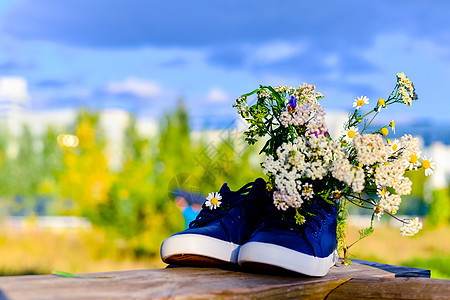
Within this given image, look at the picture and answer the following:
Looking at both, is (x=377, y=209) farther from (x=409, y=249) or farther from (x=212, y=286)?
(x=409, y=249)

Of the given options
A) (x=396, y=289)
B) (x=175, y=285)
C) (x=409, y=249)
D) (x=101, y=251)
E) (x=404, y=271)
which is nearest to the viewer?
(x=175, y=285)

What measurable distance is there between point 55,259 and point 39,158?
710 centimetres

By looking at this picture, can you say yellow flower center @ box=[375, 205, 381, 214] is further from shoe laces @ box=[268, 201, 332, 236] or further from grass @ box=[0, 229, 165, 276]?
grass @ box=[0, 229, 165, 276]

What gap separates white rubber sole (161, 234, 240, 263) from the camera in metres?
1.40

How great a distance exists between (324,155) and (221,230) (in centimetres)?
38

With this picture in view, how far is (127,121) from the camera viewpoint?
10562 millimetres

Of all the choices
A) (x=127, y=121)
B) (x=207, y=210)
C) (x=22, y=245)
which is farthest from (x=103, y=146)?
(x=207, y=210)

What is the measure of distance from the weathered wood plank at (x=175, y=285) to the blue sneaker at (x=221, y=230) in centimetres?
4

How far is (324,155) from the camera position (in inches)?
55.9

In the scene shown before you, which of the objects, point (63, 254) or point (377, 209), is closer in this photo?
point (377, 209)

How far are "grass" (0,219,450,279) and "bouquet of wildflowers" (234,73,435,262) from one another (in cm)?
457

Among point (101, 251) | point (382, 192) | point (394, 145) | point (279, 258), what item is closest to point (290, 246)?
→ point (279, 258)

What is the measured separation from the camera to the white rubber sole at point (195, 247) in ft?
4.58

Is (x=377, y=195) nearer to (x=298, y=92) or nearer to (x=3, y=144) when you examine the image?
(x=298, y=92)
